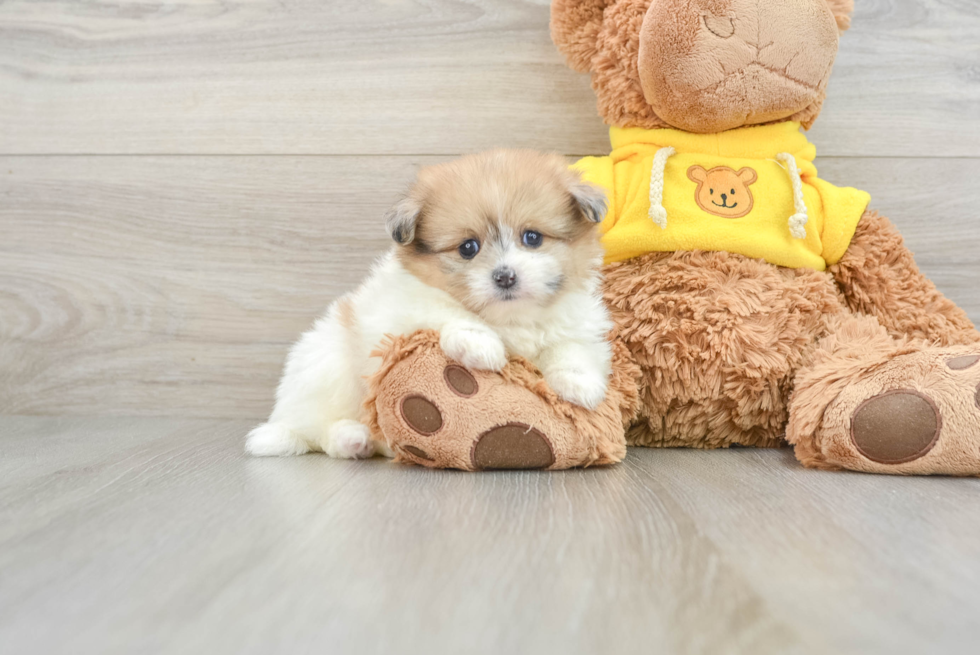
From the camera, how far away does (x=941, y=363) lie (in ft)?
3.94

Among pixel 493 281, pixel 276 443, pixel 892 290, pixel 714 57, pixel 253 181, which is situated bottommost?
pixel 276 443

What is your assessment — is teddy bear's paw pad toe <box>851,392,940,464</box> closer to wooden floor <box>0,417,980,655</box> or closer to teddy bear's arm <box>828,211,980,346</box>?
wooden floor <box>0,417,980,655</box>

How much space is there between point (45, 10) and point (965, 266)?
96.4 inches

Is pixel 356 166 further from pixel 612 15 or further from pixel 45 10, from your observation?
pixel 45 10

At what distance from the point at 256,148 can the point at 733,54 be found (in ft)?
3.94

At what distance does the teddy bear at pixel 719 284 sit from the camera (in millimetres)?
1244

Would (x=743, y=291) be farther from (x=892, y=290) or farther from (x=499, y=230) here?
(x=499, y=230)

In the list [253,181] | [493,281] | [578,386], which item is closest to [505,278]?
[493,281]

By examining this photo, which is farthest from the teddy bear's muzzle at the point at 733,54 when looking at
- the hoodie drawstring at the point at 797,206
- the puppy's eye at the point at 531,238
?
the puppy's eye at the point at 531,238

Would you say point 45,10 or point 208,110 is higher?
point 45,10

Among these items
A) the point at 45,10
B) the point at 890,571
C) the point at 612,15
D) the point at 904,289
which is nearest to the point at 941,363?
the point at 904,289

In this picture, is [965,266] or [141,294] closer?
[965,266]

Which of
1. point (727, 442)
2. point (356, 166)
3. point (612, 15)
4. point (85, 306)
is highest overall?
point (612, 15)

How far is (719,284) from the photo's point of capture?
4.68ft
